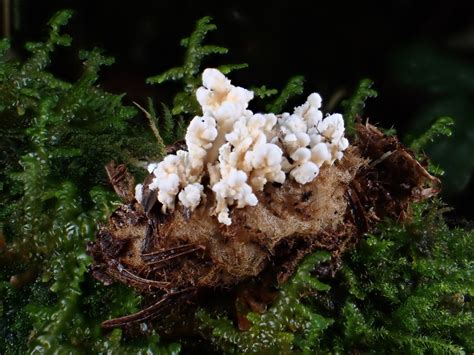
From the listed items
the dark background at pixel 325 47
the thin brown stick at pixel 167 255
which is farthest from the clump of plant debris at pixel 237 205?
the dark background at pixel 325 47

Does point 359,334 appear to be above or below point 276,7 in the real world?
below

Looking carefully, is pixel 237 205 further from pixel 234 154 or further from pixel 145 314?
pixel 145 314

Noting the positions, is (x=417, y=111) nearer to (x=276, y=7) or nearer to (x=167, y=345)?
(x=276, y=7)

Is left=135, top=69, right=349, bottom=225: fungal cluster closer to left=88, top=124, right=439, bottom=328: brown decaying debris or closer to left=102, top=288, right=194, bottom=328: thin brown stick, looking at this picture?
left=88, top=124, right=439, bottom=328: brown decaying debris

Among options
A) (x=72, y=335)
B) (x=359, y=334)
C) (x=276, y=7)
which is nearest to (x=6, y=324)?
(x=72, y=335)

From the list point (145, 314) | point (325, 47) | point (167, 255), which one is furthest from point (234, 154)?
point (325, 47)

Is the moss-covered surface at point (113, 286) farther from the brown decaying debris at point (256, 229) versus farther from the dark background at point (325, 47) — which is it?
the dark background at point (325, 47)

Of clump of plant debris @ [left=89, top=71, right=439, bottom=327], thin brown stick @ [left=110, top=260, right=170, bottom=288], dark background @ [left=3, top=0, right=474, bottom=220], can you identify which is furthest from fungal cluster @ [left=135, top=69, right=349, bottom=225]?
dark background @ [left=3, top=0, right=474, bottom=220]
